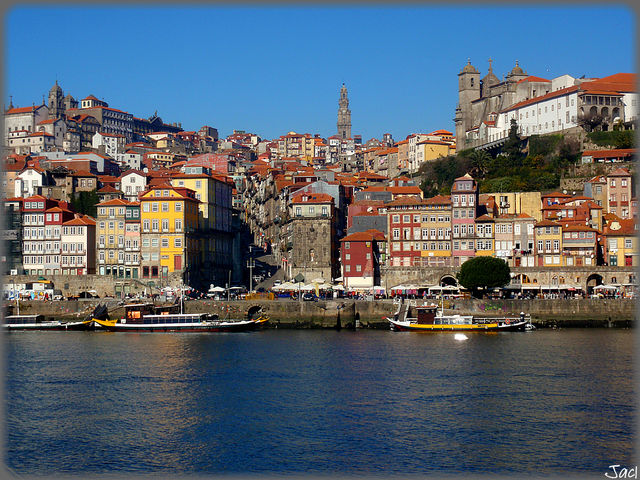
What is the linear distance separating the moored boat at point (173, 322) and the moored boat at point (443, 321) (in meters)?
9.43

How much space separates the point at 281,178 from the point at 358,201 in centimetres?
1698

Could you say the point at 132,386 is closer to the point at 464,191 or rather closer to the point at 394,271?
the point at 394,271

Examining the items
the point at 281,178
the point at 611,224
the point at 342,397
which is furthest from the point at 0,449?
the point at 281,178

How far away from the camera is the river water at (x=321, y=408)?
2428cm

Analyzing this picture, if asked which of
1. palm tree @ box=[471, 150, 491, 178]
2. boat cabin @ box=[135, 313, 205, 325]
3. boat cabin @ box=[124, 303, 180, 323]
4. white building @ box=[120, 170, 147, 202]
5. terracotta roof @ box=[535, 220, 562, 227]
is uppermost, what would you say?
palm tree @ box=[471, 150, 491, 178]

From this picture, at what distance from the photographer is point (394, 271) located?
69750 mm

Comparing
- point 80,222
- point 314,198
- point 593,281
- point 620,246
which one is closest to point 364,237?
point 314,198

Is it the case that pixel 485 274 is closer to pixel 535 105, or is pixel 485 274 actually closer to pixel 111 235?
pixel 111 235

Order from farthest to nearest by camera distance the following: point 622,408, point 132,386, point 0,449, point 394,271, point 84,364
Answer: point 394,271 < point 84,364 < point 132,386 < point 622,408 < point 0,449

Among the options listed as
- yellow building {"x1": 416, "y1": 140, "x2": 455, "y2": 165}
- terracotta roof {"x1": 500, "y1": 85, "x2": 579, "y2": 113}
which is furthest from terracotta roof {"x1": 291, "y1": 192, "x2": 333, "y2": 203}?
yellow building {"x1": 416, "y1": 140, "x2": 455, "y2": 165}

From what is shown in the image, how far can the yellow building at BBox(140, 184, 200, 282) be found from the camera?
71.6 meters

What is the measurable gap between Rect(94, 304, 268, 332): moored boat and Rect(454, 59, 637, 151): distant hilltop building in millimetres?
48143

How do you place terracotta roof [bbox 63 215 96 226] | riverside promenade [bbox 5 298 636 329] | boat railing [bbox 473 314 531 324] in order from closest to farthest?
boat railing [bbox 473 314 531 324]
riverside promenade [bbox 5 298 636 329]
terracotta roof [bbox 63 215 96 226]

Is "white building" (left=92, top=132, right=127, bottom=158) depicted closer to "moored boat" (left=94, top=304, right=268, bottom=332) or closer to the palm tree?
the palm tree
